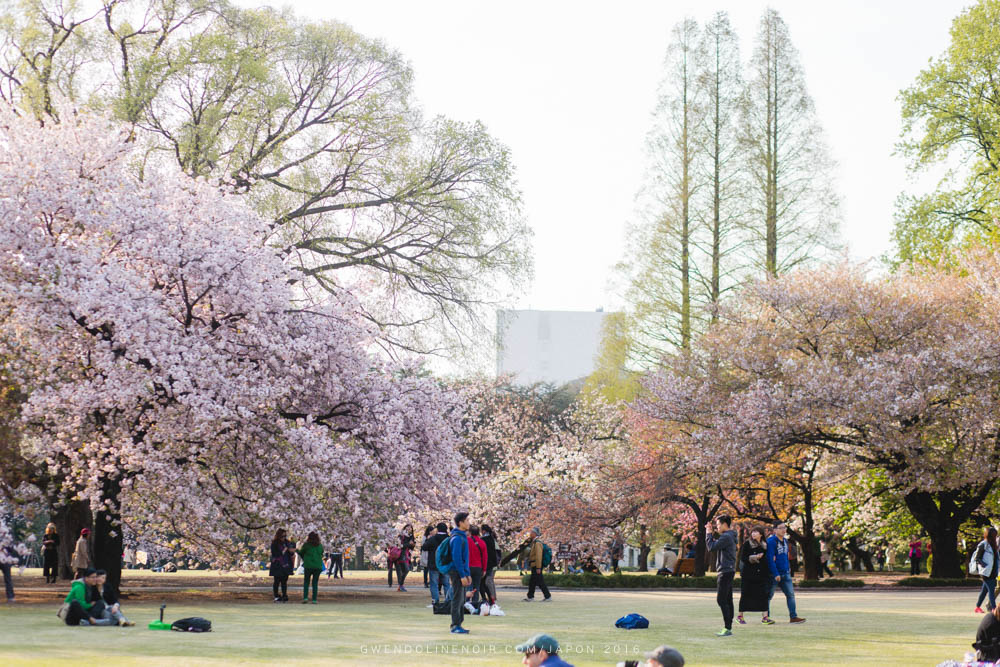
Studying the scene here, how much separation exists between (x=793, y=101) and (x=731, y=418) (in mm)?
19044

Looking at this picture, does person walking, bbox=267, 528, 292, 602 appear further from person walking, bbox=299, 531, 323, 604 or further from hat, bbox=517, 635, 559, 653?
hat, bbox=517, 635, 559, 653

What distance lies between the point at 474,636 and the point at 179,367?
947 cm

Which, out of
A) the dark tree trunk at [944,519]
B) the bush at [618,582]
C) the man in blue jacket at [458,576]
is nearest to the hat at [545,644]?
the man in blue jacket at [458,576]

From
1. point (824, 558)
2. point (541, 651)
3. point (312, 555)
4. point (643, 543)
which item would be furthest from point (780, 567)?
point (643, 543)

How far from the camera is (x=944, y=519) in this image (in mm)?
37125

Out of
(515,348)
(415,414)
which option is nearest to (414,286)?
A: (415,414)

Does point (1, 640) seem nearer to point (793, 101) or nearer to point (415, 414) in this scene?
point (415, 414)

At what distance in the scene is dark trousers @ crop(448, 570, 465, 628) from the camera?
54.5 ft

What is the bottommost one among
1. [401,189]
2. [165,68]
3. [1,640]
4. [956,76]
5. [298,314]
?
[1,640]

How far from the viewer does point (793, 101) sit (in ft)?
160

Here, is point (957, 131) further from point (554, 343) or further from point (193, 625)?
point (554, 343)

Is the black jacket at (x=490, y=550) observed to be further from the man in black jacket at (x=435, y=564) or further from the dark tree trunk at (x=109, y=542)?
the dark tree trunk at (x=109, y=542)

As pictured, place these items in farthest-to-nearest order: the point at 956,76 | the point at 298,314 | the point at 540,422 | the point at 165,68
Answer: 1. the point at 540,422
2. the point at 956,76
3. the point at 165,68
4. the point at 298,314

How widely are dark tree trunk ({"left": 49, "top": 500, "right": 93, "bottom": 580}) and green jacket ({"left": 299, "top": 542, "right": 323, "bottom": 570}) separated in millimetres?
6006
